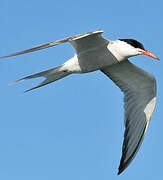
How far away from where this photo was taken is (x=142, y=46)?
30.7 feet

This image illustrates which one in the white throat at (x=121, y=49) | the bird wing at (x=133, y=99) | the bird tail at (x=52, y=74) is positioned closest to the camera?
the white throat at (x=121, y=49)

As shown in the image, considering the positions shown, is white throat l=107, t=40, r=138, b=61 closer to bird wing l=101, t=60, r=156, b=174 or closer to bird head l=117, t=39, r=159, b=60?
bird head l=117, t=39, r=159, b=60

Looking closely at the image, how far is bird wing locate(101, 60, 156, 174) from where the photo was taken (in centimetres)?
1003

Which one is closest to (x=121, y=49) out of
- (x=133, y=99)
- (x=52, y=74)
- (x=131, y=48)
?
(x=131, y=48)

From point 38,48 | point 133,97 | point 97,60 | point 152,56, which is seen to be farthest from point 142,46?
point 38,48

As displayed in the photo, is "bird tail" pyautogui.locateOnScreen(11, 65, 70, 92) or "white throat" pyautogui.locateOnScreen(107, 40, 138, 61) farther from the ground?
"white throat" pyautogui.locateOnScreen(107, 40, 138, 61)

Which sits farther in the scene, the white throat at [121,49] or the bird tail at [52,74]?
the bird tail at [52,74]

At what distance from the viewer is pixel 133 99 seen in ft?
35.2

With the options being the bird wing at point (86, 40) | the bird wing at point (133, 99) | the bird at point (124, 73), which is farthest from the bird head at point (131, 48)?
the bird wing at point (133, 99)

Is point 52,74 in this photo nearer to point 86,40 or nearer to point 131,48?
point 86,40

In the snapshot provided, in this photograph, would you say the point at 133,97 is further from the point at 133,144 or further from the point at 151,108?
the point at 133,144

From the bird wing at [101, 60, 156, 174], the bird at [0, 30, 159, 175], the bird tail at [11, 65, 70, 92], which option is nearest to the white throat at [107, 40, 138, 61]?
the bird at [0, 30, 159, 175]

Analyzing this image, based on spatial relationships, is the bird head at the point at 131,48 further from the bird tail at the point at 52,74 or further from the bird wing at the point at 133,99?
the bird tail at the point at 52,74

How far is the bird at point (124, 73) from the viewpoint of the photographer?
905 centimetres
